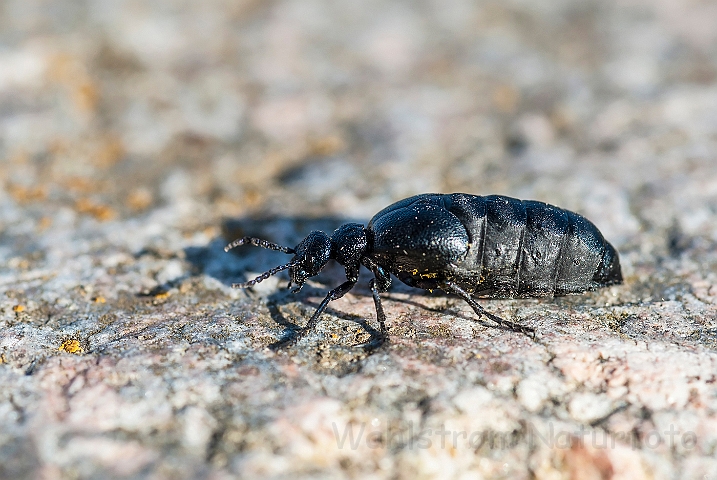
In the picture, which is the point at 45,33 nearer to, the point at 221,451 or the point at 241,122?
the point at 241,122

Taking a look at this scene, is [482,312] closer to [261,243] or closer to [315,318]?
[315,318]

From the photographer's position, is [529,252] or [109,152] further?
[109,152]

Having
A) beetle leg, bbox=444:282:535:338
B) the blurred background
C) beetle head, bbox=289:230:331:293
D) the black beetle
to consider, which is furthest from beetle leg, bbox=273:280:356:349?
the blurred background

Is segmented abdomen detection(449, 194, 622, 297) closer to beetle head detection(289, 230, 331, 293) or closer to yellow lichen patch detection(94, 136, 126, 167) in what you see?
beetle head detection(289, 230, 331, 293)

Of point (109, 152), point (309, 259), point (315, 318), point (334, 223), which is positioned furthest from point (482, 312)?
point (109, 152)

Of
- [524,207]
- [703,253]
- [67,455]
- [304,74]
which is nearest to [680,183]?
[703,253]
